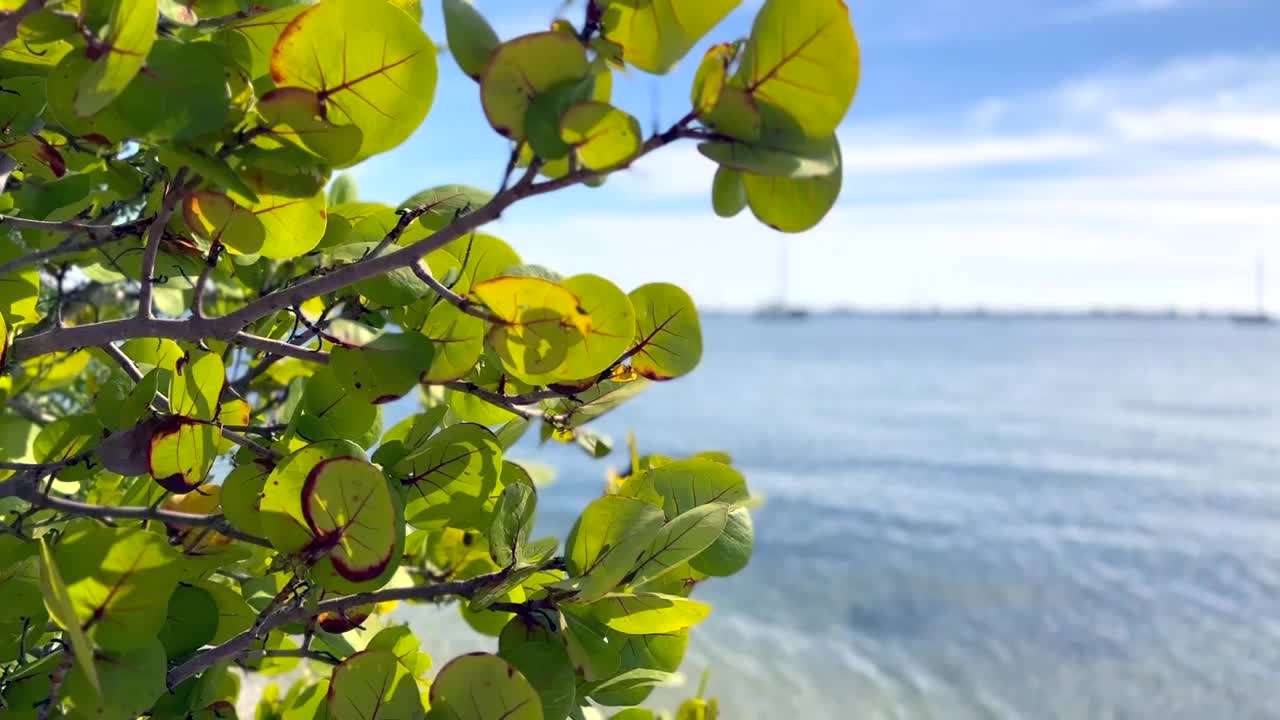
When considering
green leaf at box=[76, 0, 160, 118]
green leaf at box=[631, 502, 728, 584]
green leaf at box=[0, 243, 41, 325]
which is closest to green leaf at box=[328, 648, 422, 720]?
green leaf at box=[631, 502, 728, 584]

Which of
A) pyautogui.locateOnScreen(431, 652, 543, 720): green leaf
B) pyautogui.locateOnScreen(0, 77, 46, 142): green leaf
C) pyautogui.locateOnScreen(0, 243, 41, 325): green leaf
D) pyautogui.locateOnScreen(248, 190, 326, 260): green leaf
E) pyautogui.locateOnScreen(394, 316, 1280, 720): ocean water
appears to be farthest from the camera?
pyautogui.locateOnScreen(394, 316, 1280, 720): ocean water

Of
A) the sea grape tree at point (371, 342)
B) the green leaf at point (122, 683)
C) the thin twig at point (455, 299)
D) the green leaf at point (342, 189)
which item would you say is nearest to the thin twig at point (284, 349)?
the sea grape tree at point (371, 342)

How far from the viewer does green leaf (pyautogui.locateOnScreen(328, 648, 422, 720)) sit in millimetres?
659

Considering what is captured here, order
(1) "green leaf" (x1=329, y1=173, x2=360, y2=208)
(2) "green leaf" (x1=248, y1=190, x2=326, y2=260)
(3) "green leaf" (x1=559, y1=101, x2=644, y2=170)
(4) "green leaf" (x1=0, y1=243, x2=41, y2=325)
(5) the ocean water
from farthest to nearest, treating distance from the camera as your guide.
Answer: (5) the ocean water, (1) "green leaf" (x1=329, y1=173, x2=360, y2=208), (4) "green leaf" (x1=0, y1=243, x2=41, y2=325), (2) "green leaf" (x1=248, y1=190, x2=326, y2=260), (3) "green leaf" (x1=559, y1=101, x2=644, y2=170)

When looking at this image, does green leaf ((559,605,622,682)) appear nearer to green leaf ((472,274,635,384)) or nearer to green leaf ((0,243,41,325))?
green leaf ((472,274,635,384))

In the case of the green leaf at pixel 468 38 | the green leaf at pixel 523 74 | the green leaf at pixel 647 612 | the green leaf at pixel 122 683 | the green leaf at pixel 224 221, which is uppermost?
the green leaf at pixel 468 38

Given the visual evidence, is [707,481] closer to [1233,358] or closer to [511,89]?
[511,89]

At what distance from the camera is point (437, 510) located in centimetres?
79

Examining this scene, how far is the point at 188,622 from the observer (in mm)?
773

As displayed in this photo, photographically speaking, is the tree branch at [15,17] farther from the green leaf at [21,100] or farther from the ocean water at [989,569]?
the ocean water at [989,569]

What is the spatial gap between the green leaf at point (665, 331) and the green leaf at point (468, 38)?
10.1 inches

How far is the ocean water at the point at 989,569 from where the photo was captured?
7.52 m

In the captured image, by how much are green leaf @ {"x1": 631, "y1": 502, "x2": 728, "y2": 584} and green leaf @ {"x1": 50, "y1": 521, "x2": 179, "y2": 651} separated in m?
0.35

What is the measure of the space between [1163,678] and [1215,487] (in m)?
8.71
